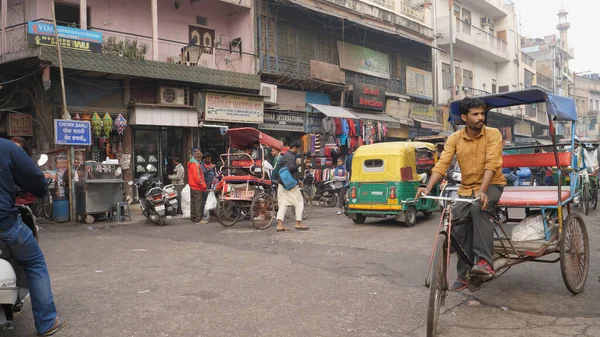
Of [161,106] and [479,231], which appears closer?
[479,231]

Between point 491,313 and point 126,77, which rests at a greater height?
point 126,77

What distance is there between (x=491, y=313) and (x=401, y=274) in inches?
63.8

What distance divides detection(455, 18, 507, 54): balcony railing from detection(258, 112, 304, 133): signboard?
14449mm

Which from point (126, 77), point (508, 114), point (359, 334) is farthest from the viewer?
point (508, 114)

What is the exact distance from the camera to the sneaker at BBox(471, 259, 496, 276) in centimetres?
402

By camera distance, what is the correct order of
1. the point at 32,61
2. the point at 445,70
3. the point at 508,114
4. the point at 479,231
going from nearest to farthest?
1. the point at 479,231
2. the point at 32,61
3. the point at 445,70
4. the point at 508,114

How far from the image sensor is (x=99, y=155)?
14.2 m

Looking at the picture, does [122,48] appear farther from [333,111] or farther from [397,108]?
[397,108]

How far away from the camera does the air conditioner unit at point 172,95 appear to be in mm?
15133

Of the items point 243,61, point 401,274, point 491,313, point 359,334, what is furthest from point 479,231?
point 243,61

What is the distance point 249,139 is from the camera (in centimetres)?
1102

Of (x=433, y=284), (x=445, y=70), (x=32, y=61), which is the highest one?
(x=445, y=70)

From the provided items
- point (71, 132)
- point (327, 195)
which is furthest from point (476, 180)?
point (327, 195)

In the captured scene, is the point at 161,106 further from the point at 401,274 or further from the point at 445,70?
the point at 445,70
